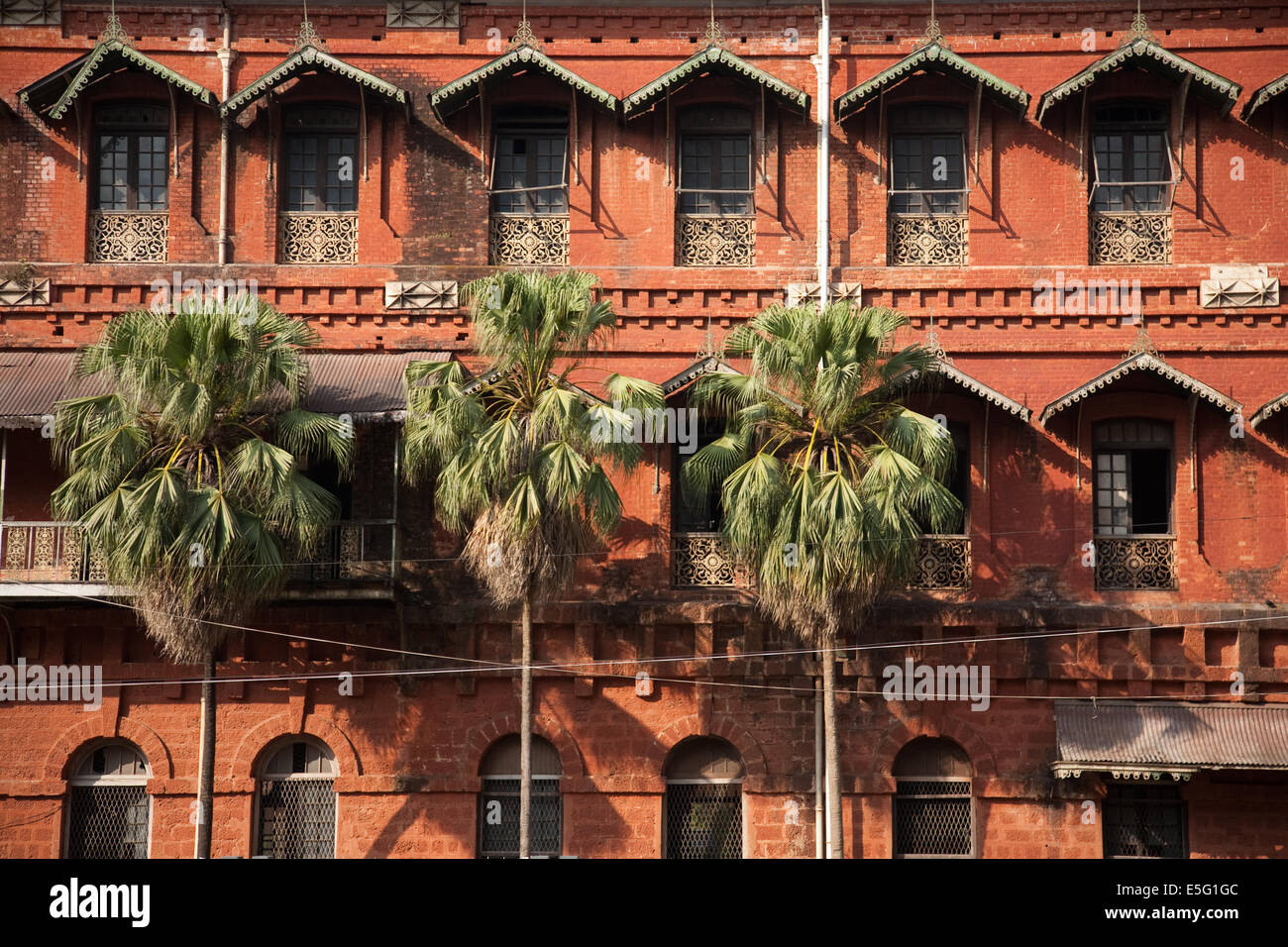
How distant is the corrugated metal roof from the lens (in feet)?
74.4

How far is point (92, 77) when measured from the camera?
24.7 metres

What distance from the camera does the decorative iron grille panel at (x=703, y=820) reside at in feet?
75.8

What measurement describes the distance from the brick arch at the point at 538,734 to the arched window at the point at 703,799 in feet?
4.24

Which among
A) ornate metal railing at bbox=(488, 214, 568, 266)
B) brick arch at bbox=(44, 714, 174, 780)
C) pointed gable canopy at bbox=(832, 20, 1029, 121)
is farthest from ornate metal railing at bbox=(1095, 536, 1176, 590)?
brick arch at bbox=(44, 714, 174, 780)

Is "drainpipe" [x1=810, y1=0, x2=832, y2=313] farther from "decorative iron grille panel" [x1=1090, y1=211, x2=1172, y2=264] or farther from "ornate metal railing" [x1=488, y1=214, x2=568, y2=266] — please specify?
"decorative iron grille panel" [x1=1090, y1=211, x2=1172, y2=264]

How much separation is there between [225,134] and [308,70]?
166cm

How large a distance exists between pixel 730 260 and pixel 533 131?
11.9ft

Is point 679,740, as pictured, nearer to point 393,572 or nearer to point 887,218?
point 393,572

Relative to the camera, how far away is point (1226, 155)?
975 inches

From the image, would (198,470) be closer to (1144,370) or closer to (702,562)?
(702,562)

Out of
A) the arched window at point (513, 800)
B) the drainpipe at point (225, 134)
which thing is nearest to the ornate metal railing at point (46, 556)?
the drainpipe at point (225, 134)

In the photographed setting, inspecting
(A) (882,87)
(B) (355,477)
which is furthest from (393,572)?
(A) (882,87)

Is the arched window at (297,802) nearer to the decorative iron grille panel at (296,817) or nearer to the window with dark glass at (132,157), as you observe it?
the decorative iron grille panel at (296,817)

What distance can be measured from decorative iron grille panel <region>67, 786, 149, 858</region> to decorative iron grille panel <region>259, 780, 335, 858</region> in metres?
1.67
